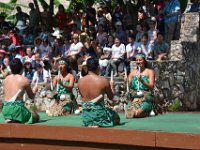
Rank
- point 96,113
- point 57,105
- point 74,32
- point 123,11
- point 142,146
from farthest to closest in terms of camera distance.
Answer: point 123,11 → point 74,32 → point 57,105 → point 96,113 → point 142,146

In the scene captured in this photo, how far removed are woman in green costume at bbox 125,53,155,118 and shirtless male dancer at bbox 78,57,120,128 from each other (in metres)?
1.09

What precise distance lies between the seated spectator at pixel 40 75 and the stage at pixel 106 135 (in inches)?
212

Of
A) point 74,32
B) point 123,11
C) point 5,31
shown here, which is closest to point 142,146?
point 74,32

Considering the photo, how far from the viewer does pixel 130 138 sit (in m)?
8.97

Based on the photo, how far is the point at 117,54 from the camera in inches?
618

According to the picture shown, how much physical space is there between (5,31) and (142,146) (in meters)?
11.7

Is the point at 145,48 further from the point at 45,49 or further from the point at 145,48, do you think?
the point at 45,49

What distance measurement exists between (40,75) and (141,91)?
5.64m

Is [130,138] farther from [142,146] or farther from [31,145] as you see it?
[31,145]

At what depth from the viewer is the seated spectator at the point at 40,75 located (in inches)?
623

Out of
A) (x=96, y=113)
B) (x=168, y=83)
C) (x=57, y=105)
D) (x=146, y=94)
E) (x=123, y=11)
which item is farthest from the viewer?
(x=123, y=11)

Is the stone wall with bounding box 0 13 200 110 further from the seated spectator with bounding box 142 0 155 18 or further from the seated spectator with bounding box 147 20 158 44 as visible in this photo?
the seated spectator with bounding box 142 0 155 18

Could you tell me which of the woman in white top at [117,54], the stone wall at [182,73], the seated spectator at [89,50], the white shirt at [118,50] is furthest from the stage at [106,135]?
the seated spectator at [89,50]

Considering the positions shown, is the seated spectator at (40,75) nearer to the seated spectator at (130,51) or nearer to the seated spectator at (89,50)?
the seated spectator at (89,50)
